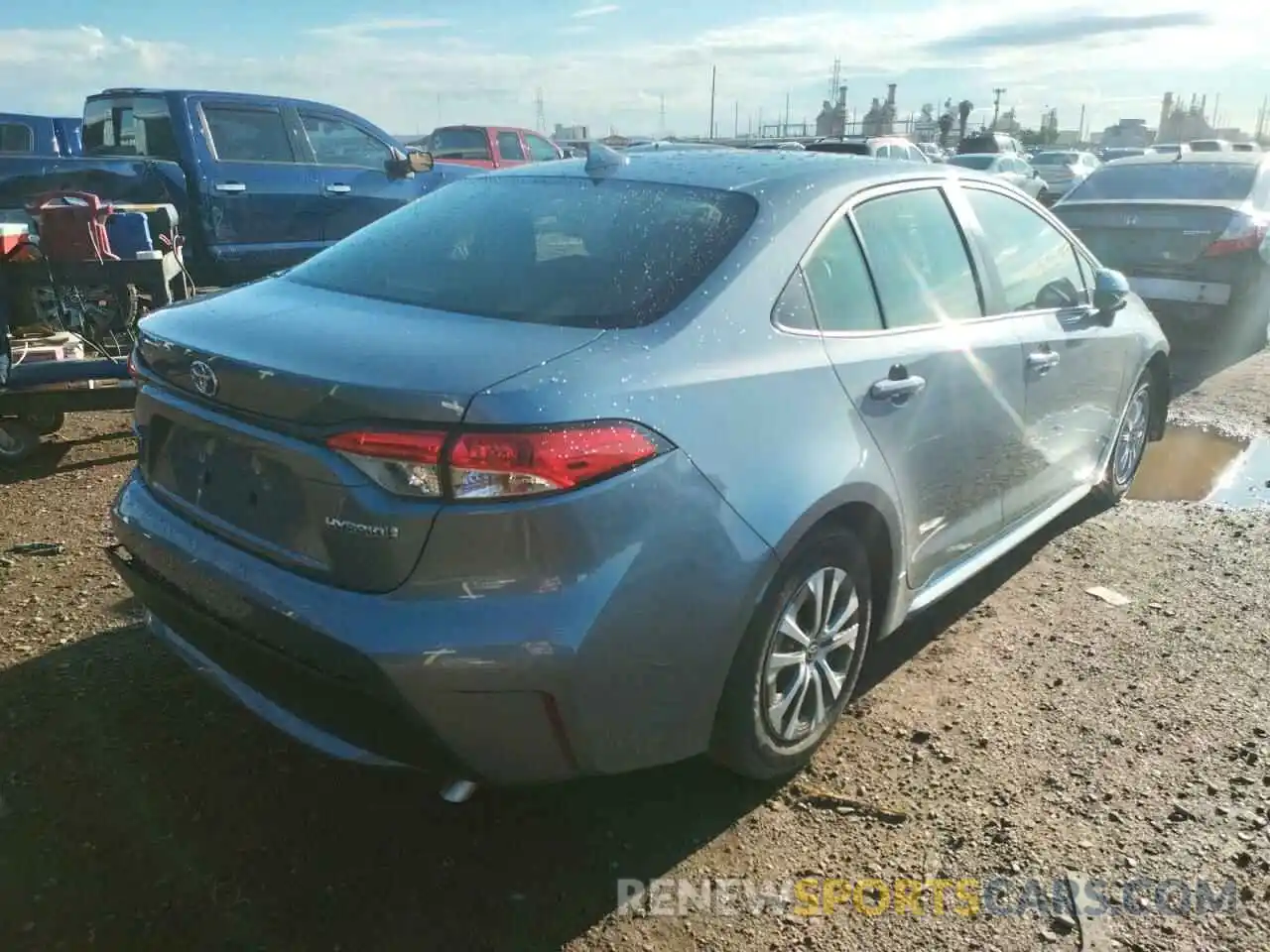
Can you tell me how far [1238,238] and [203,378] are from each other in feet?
24.9

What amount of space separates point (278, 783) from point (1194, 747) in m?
2.64

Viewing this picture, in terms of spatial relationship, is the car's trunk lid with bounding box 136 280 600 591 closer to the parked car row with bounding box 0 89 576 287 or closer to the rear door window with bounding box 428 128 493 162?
the parked car row with bounding box 0 89 576 287

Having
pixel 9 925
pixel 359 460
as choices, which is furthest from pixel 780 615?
pixel 9 925

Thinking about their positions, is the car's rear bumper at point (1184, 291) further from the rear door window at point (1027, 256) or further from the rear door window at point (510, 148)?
the rear door window at point (510, 148)

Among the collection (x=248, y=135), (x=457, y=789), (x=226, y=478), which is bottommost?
(x=457, y=789)

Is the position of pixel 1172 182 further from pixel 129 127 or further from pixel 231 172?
pixel 129 127

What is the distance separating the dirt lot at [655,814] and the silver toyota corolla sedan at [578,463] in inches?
13.2

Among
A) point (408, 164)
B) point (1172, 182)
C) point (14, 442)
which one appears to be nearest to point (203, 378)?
point (14, 442)

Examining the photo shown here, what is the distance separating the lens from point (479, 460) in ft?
6.82

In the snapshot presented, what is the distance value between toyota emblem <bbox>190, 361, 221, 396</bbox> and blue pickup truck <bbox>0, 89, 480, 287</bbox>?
18.2 ft

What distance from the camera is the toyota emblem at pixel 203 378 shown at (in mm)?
2418

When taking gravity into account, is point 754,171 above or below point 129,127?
below

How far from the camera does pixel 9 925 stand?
231 cm

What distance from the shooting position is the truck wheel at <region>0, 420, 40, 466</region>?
212 inches
